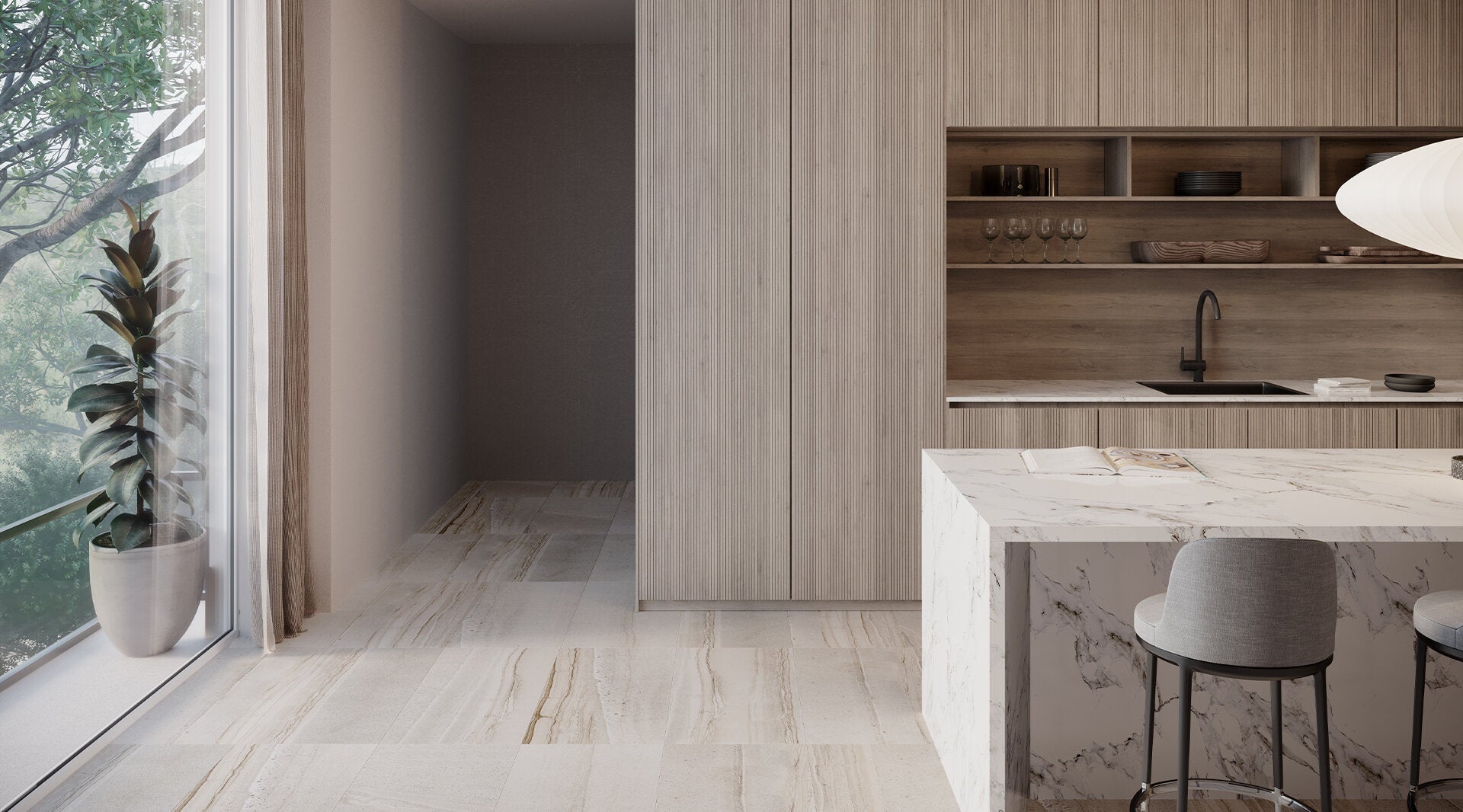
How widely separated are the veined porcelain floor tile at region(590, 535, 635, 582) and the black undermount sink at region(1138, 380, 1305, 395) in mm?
2267

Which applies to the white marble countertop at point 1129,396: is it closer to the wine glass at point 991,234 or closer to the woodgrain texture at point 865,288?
the woodgrain texture at point 865,288

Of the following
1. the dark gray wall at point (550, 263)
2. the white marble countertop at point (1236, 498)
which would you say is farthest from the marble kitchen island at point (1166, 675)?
the dark gray wall at point (550, 263)

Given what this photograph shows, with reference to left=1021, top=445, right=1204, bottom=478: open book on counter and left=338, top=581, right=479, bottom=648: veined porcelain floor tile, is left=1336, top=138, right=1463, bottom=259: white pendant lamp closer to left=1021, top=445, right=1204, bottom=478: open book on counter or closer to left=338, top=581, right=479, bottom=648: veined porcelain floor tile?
left=1021, top=445, right=1204, bottom=478: open book on counter

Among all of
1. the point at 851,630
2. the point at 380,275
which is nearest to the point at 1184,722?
the point at 851,630

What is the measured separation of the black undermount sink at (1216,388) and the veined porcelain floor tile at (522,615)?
96.8 inches

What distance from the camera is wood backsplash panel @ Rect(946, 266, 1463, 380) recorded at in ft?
14.9

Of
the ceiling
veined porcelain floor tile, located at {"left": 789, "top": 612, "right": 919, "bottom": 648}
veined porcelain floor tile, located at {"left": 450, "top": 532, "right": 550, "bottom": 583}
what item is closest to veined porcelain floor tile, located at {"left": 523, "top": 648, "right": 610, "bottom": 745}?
veined porcelain floor tile, located at {"left": 789, "top": 612, "right": 919, "bottom": 648}

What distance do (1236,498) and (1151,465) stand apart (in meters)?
0.30

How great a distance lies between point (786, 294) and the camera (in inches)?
153

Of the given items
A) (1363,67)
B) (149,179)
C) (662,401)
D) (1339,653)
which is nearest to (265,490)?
(149,179)

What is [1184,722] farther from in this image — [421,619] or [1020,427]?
[421,619]

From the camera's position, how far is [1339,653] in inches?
98.7

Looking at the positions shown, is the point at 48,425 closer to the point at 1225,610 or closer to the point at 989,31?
the point at 1225,610

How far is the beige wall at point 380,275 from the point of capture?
156 inches
